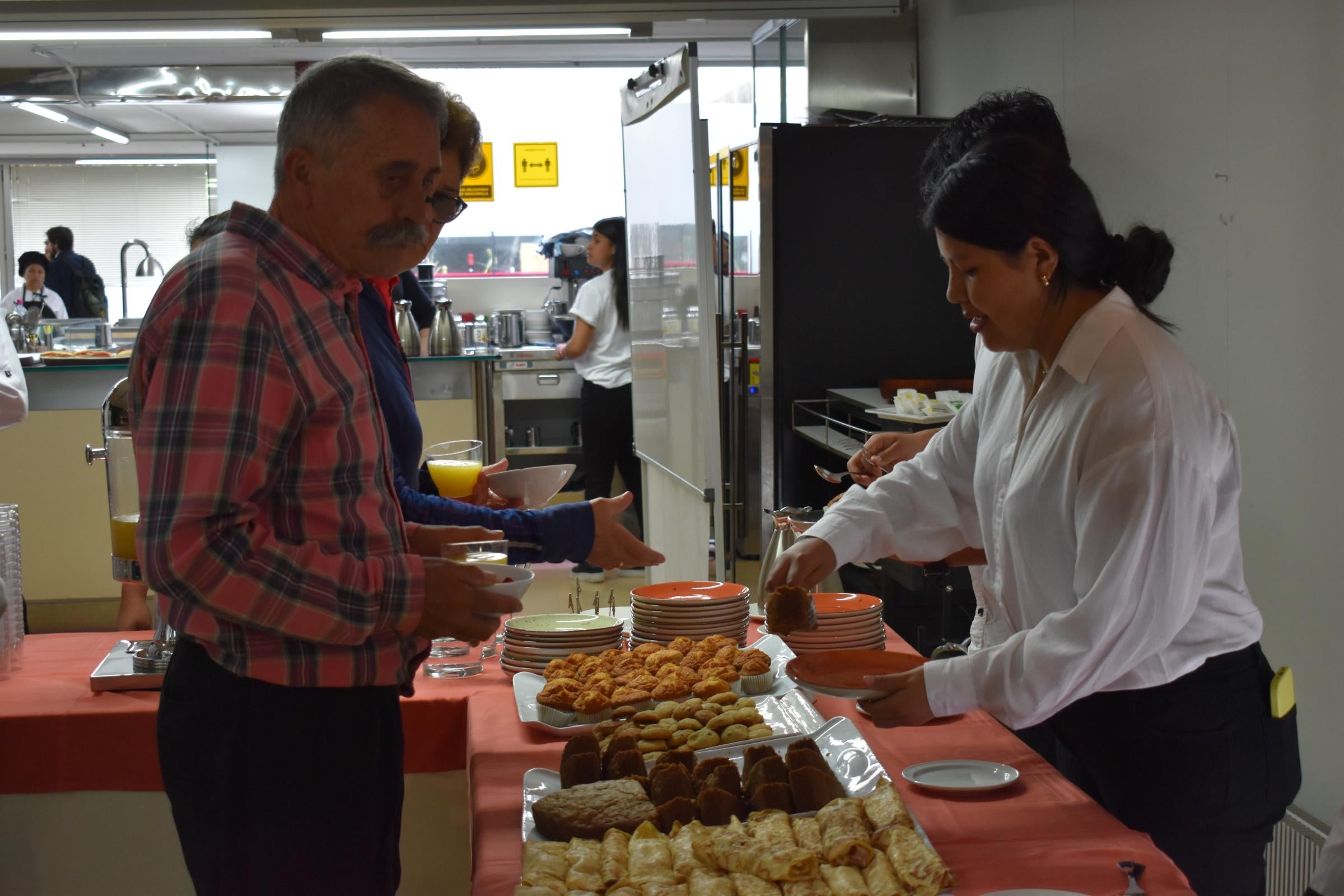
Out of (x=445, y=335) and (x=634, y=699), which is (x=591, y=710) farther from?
(x=445, y=335)

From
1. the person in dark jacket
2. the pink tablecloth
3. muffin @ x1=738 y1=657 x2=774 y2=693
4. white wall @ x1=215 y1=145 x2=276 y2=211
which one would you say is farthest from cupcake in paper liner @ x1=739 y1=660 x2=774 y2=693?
white wall @ x1=215 y1=145 x2=276 y2=211

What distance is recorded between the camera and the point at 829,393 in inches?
144

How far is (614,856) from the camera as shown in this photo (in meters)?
1.24

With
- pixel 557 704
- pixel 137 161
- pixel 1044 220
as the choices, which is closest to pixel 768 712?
pixel 557 704

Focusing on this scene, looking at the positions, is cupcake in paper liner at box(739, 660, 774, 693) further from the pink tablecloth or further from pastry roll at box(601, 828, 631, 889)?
pastry roll at box(601, 828, 631, 889)

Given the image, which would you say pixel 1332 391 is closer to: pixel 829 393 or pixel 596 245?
pixel 829 393

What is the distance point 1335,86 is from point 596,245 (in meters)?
4.08

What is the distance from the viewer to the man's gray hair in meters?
1.28

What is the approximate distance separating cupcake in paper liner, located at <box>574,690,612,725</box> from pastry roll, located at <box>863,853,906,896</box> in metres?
0.61

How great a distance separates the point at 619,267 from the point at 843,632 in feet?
13.7

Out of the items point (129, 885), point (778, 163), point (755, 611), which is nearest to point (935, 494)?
point (755, 611)

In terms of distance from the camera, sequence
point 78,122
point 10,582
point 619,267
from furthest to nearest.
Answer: point 78,122 < point 619,267 < point 10,582

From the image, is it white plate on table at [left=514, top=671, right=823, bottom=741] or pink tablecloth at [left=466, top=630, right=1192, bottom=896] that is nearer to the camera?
pink tablecloth at [left=466, top=630, right=1192, bottom=896]

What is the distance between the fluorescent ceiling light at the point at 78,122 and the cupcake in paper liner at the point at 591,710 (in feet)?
28.5
